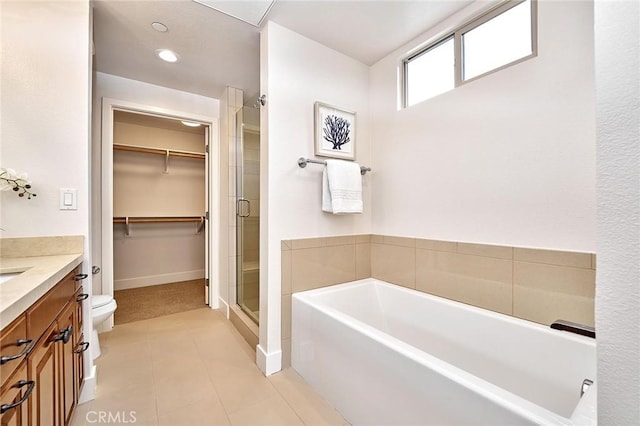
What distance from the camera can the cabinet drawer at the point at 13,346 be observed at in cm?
66

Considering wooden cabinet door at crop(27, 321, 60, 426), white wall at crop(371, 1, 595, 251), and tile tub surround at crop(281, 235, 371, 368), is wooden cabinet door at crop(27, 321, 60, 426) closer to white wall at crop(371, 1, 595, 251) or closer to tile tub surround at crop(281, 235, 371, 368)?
tile tub surround at crop(281, 235, 371, 368)

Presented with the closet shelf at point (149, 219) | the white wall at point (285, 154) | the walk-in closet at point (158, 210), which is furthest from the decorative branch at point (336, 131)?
the closet shelf at point (149, 219)

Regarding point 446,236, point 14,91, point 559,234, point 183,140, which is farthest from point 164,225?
point 559,234

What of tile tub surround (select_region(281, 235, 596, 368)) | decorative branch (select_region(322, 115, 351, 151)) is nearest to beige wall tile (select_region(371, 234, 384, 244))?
tile tub surround (select_region(281, 235, 596, 368))

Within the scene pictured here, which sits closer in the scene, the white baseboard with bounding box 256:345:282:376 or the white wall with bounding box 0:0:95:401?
the white wall with bounding box 0:0:95:401

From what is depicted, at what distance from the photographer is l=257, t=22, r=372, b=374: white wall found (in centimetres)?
194

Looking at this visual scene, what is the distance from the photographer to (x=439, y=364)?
108cm

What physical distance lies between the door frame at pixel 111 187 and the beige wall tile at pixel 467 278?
2198 millimetres

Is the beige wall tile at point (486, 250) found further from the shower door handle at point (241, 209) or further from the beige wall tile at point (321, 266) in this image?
the shower door handle at point (241, 209)

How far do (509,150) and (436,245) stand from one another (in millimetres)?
755

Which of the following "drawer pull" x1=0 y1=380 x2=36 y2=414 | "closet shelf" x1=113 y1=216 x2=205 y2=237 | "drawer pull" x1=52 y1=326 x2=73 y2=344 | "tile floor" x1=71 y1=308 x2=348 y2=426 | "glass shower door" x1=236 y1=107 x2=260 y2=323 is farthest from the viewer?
"closet shelf" x1=113 y1=216 x2=205 y2=237

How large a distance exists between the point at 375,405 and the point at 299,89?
2032 mm

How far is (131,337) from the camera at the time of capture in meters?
2.39

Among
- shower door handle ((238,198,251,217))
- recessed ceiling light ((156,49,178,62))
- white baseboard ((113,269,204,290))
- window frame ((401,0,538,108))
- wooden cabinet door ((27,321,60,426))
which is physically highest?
recessed ceiling light ((156,49,178,62))
